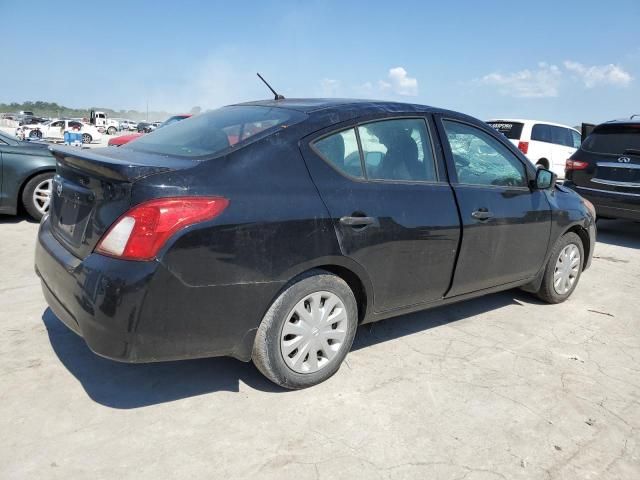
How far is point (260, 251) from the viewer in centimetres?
254

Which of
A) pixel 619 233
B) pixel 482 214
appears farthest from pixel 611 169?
pixel 482 214

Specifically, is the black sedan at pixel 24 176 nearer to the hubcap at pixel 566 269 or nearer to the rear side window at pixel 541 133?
the hubcap at pixel 566 269

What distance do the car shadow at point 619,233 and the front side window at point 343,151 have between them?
585 cm

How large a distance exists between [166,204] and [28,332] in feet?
6.09

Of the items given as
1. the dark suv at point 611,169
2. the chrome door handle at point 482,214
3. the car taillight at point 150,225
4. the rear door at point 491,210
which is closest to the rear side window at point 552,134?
the dark suv at point 611,169

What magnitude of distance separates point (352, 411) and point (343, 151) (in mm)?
1422

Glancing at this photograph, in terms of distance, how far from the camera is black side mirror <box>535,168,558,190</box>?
161 inches

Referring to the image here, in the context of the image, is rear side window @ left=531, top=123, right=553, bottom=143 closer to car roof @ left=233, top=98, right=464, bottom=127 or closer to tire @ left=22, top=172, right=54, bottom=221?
car roof @ left=233, top=98, right=464, bottom=127

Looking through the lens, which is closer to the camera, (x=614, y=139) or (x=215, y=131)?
(x=215, y=131)

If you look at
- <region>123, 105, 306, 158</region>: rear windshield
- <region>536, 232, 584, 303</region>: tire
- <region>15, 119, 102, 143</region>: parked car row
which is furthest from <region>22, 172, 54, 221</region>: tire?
<region>15, 119, 102, 143</region>: parked car row

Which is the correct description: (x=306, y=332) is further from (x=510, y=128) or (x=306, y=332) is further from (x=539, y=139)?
(x=539, y=139)

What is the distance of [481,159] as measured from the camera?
148 inches

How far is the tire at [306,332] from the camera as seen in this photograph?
106 inches

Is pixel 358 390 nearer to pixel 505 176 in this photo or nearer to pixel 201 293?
pixel 201 293
